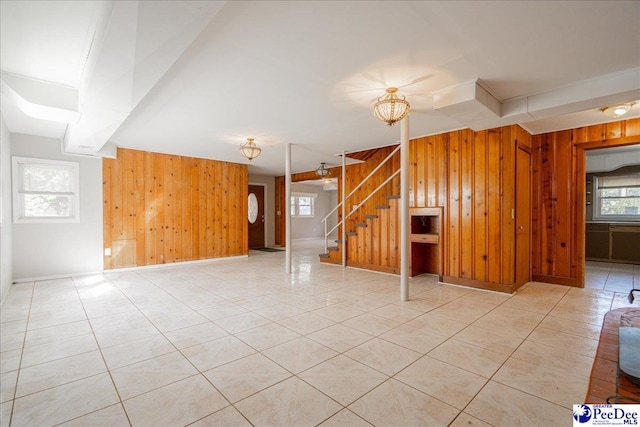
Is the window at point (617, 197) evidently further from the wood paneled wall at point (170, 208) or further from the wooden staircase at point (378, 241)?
the wood paneled wall at point (170, 208)

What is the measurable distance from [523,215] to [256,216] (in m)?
8.01

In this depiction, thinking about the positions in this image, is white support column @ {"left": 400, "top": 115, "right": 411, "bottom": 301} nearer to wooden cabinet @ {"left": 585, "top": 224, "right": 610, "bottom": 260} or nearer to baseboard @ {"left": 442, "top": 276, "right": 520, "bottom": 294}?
baseboard @ {"left": 442, "top": 276, "right": 520, "bottom": 294}

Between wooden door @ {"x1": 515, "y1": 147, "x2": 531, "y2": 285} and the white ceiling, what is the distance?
79cm

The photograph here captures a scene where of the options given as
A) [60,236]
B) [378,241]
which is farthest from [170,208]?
[378,241]

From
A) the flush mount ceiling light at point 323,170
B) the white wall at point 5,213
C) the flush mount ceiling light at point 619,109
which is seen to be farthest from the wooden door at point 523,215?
the white wall at point 5,213

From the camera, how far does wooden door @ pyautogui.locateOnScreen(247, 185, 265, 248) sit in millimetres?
10234

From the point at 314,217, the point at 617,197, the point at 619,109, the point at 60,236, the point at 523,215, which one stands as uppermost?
the point at 619,109

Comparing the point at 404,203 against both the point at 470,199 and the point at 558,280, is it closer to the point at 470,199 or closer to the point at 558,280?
the point at 470,199

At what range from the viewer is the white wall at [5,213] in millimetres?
4016

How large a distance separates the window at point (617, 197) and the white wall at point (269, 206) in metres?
9.48

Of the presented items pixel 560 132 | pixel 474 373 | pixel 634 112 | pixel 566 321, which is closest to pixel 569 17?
pixel 474 373

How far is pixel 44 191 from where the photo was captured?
5367 mm

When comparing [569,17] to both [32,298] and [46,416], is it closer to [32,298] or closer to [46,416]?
[46,416]

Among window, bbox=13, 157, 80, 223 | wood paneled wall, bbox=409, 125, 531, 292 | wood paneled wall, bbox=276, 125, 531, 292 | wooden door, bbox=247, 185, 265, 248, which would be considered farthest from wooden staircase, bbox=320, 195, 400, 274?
window, bbox=13, 157, 80, 223
